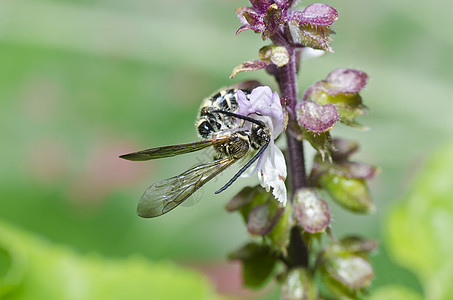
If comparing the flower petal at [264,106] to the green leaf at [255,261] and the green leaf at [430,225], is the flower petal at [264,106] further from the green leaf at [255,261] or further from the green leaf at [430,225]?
the green leaf at [430,225]

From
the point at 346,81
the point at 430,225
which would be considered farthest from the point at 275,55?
the point at 430,225

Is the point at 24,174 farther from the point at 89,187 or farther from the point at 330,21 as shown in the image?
the point at 330,21

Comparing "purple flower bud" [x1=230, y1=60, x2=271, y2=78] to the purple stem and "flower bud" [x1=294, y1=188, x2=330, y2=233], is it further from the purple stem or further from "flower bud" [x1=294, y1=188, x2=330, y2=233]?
"flower bud" [x1=294, y1=188, x2=330, y2=233]

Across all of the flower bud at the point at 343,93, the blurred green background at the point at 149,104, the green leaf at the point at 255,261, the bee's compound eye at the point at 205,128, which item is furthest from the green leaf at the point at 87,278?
the blurred green background at the point at 149,104

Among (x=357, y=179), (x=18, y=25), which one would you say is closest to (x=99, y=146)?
(x=18, y=25)

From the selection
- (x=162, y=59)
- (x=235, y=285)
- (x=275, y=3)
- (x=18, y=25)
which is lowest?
(x=235, y=285)

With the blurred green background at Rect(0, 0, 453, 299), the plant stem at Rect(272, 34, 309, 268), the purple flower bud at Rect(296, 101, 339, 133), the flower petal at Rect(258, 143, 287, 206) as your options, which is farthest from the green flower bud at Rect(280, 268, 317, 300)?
the blurred green background at Rect(0, 0, 453, 299)

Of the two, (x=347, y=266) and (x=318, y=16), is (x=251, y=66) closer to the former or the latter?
(x=318, y=16)
